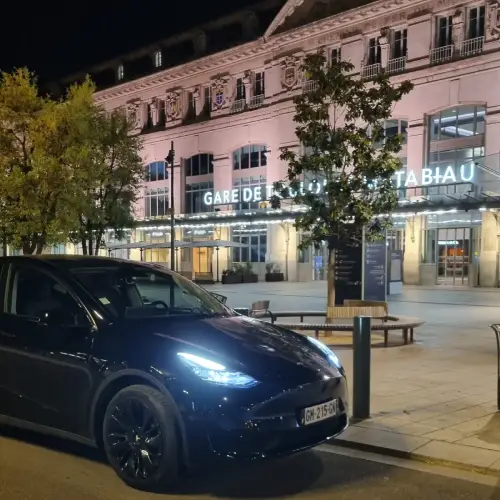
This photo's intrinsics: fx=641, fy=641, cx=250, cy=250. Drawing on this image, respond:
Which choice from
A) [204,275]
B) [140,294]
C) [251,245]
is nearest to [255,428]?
[140,294]

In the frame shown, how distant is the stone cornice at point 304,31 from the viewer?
32.8m

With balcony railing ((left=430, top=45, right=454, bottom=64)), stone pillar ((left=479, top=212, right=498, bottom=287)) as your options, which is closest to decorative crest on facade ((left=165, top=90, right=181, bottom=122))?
balcony railing ((left=430, top=45, right=454, bottom=64))

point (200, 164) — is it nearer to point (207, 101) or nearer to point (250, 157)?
point (207, 101)

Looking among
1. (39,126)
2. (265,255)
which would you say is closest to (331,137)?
(39,126)

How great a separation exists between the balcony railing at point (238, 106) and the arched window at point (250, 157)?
2506 millimetres

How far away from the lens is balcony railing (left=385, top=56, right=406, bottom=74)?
33.6 m

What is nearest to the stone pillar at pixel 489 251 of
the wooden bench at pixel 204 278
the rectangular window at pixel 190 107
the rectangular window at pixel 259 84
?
the wooden bench at pixel 204 278

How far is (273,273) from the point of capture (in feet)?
123

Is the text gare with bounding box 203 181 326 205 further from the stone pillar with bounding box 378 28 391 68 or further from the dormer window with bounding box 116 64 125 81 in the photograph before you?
the dormer window with bounding box 116 64 125 81

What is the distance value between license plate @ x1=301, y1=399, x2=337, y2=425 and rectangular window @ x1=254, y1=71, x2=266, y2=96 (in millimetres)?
37021

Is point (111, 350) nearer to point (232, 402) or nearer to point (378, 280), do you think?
point (232, 402)

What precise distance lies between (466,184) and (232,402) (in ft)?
92.7

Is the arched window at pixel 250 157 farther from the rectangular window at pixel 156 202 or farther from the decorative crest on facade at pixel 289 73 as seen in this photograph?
the rectangular window at pixel 156 202

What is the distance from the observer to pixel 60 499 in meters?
4.38
